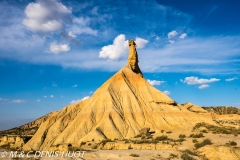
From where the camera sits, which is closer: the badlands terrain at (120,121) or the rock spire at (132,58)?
the badlands terrain at (120,121)

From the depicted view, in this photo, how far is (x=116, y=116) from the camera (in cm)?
4497

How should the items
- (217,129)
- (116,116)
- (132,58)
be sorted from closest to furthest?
(217,129), (116,116), (132,58)

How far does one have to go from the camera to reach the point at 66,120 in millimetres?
47844

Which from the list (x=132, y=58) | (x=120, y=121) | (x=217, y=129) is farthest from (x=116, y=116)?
(x=132, y=58)

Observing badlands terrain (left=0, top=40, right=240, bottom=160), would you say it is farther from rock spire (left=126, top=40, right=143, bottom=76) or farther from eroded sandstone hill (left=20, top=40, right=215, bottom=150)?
rock spire (left=126, top=40, right=143, bottom=76)

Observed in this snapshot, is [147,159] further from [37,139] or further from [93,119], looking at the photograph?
[37,139]

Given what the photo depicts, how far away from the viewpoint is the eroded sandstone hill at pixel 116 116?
138 feet

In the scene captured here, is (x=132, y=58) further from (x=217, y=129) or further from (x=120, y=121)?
(x=217, y=129)

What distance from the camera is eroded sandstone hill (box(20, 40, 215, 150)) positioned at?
42122 mm

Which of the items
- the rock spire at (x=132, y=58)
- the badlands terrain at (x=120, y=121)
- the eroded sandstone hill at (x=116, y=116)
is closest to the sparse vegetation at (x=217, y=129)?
the badlands terrain at (x=120, y=121)

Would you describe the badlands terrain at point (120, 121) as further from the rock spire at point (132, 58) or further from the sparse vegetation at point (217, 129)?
the rock spire at point (132, 58)

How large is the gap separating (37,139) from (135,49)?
100 ft

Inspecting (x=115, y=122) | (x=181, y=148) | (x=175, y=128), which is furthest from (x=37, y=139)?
(x=181, y=148)

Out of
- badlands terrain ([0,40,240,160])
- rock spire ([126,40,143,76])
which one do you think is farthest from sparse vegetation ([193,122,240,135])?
rock spire ([126,40,143,76])
